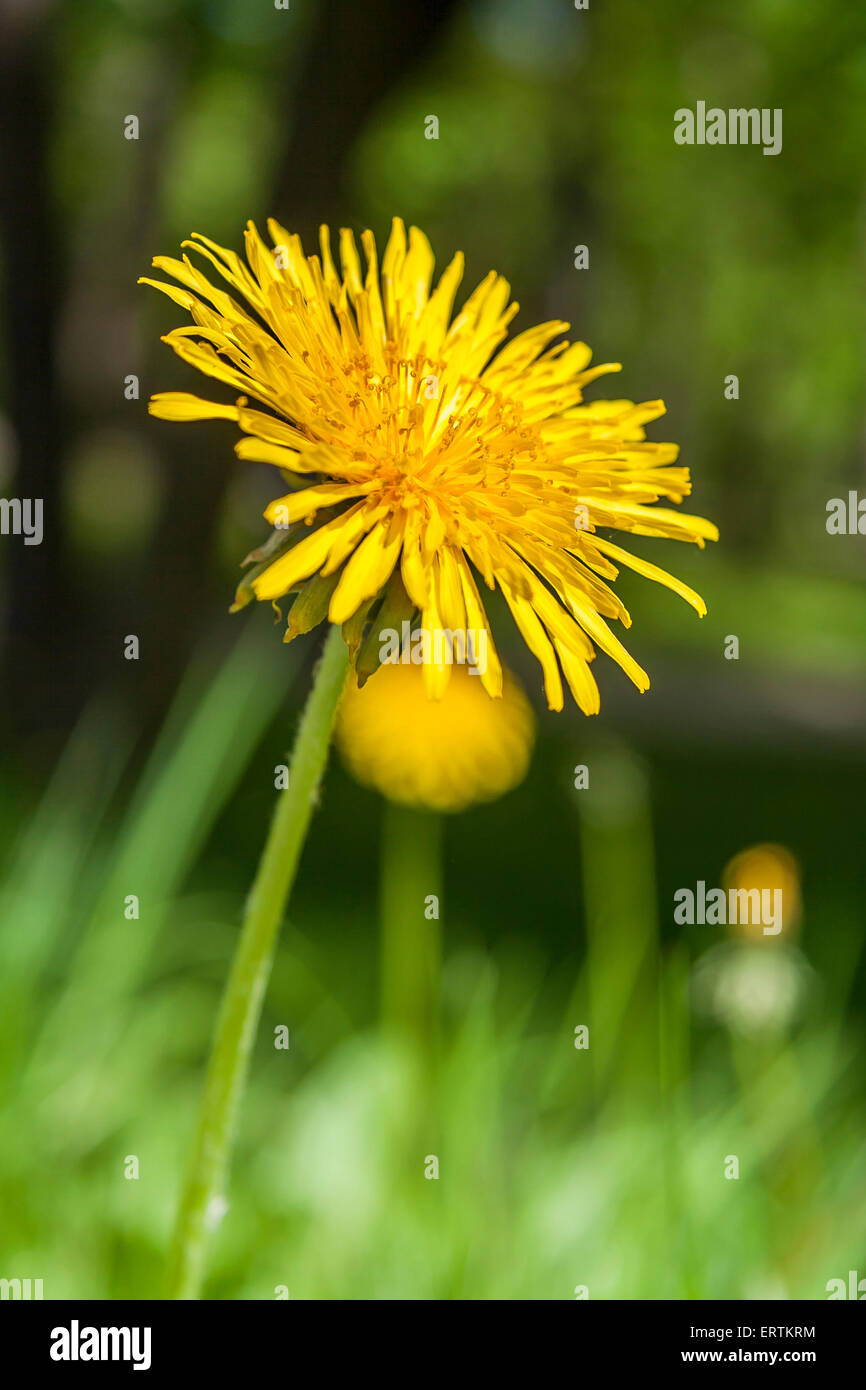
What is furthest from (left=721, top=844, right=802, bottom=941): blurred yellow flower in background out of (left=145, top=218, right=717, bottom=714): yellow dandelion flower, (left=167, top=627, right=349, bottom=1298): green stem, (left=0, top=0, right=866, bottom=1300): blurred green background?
(left=167, top=627, right=349, bottom=1298): green stem

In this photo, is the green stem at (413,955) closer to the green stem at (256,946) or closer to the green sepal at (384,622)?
the green stem at (256,946)

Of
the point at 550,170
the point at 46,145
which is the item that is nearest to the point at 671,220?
the point at 550,170

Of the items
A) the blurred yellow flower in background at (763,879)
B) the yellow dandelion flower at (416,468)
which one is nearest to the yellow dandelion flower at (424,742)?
the blurred yellow flower in background at (763,879)

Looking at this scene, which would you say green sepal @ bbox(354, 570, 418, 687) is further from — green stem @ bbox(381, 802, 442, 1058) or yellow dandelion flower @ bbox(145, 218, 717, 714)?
green stem @ bbox(381, 802, 442, 1058)

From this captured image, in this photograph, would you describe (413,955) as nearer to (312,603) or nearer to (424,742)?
(424,742)

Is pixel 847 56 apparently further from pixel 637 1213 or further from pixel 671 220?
pixel 637 1213
